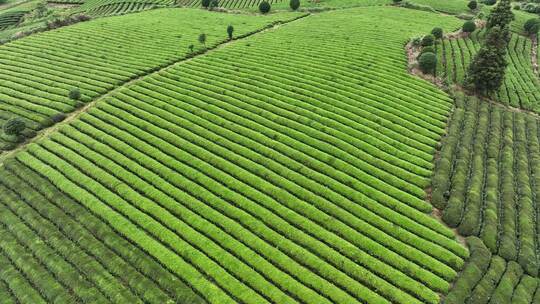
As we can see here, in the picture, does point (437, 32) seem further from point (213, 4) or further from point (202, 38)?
point (213, 4)

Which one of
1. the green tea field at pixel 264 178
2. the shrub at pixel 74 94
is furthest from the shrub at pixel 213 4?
the shrub at pixel 74 94

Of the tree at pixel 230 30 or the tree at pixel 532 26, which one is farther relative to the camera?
the tree at pixel 532 26

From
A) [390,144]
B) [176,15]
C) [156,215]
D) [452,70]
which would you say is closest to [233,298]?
A: [156,215]

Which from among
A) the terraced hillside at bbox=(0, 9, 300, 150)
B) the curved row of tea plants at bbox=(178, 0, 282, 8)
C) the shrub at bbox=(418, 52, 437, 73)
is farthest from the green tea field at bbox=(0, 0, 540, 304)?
the curved row of tea plants at bbox=(178, 0, 282, 8)

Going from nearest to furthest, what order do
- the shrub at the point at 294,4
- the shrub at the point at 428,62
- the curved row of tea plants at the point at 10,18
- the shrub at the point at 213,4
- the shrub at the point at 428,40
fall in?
1. the shrub at the point at 428,62
2. the shrub at the point at 428,40
3. the shrub at the point at 294,4
4. the shrub at the point at 213,4
5. the curved row of tea plants at the point at 10,18

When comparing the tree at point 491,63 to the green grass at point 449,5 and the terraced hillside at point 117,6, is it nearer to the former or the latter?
the green grass at point 449,5
